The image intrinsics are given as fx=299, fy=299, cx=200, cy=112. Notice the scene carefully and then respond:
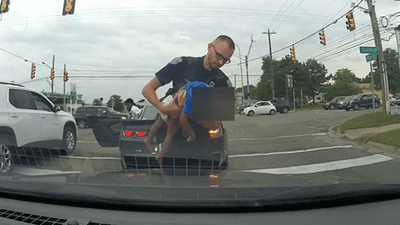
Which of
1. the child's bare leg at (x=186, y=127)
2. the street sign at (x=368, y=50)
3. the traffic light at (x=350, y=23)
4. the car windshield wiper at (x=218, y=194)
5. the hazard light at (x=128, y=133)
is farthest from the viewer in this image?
the street sign at (x=368, y=50)

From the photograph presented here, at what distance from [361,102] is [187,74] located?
24.4 ft

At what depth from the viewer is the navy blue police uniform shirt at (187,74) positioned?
4.12 metres

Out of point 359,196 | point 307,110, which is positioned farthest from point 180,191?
point 307,110

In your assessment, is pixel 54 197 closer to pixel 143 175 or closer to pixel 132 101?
pixel 143 175

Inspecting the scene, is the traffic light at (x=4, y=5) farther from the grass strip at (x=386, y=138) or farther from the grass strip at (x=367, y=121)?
the grass strip at (x=367, y=121)

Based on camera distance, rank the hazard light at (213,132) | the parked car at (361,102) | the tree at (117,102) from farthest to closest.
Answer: the parked car at (361,102) < the tree at (117,102) < the hazard light at (213,132)

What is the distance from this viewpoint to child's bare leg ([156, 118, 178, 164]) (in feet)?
13.6

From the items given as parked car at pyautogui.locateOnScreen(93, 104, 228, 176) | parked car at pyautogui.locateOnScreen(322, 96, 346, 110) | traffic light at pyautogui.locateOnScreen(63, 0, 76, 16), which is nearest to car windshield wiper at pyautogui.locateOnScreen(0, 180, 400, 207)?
parked car at pyautogui.locateOnScreen(93, 104, 228, 176)

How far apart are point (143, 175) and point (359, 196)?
1787 mm

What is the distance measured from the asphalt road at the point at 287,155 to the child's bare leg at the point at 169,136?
705 mm

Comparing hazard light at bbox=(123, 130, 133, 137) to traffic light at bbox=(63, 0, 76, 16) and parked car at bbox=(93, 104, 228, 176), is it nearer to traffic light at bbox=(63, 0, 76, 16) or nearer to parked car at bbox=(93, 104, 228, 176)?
parked car at bbox=(93, 104, 228, 176)

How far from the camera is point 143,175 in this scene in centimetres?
280

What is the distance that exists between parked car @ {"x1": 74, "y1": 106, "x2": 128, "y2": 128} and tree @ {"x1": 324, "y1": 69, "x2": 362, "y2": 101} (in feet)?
14.2

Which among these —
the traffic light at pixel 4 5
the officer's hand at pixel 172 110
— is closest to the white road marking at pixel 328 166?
the officer's hand at pixel 172 110
